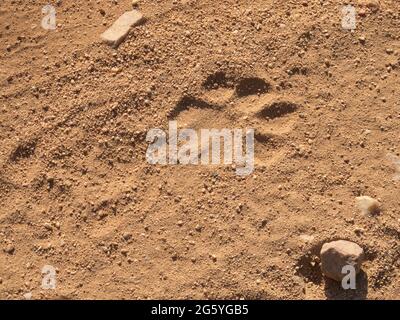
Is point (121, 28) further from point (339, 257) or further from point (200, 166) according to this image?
point (339, 257)

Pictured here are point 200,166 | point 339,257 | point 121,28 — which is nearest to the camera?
point 339,257

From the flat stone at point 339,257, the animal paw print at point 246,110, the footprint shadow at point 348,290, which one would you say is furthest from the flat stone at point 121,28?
the footprint shadow at point 348,290

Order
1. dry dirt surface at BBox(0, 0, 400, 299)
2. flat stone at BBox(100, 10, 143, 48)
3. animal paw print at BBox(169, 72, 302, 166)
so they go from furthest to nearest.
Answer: flat stone at BBox(100, 10, 143, 48) → animal paw print at BBox(169, 72, 302, 166) → dry dirt surface at BBox(0, 0, 400, 299)

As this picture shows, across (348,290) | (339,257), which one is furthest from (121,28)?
(348,290)

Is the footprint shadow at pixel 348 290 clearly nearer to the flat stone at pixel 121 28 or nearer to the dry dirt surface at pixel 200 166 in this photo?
the dry dirt surface at pixel 200 166

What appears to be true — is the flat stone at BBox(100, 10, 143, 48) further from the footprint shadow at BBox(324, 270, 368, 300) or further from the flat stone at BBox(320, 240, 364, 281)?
the footprint shadow at BBox(324, 270, 368, 300)

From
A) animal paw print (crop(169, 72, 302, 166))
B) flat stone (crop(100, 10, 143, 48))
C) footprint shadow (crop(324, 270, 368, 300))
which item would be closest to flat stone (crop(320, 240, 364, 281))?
footprint shadow (crop(324, 270, 368, 300))
